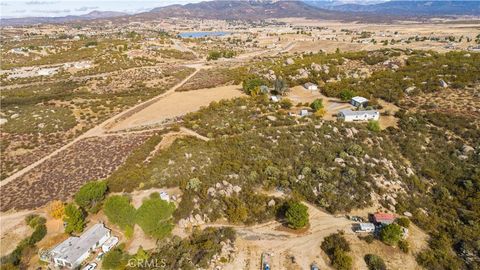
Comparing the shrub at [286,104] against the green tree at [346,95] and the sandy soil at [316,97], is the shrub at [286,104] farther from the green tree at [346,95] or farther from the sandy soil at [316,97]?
the green tree at [346,95]

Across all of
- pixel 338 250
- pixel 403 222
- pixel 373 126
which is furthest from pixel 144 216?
pixel 373 126

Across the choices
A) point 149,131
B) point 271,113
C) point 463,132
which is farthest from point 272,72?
point 463,132

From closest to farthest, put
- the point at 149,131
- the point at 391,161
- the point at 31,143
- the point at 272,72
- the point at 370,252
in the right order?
the point at 370,252 < the point at 391,161 < the point at 31,143 < the point at 149,131 < the point at 272,72

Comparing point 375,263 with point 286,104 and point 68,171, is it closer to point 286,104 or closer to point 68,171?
point 286,104

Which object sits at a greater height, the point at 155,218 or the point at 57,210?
the point at 155,218

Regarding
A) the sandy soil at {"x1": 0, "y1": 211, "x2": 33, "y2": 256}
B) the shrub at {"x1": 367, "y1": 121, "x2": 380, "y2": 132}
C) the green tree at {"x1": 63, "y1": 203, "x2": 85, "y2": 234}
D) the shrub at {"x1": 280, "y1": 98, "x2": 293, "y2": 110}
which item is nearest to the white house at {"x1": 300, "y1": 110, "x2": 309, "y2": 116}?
the shrub at {"x1": 280, "y1": 98, "x2": 293, "y2": 110}

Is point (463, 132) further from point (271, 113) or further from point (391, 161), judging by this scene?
point (271, 113)
